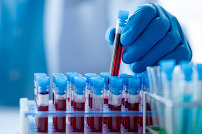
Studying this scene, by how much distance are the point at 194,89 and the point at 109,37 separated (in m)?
0.82

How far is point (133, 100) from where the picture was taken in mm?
1193

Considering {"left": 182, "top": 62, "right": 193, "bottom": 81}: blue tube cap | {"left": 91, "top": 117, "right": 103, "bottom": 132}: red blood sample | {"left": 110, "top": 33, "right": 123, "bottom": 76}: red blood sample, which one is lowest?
{"left": 91, "top": 117, "right": 103, "bottom": 132}: red blood sample

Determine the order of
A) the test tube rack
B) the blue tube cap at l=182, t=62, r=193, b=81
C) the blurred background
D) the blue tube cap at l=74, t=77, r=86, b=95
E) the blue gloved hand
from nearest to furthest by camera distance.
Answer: the blue tube cap at l=182, t=62, r=193, b=81 < the test tube rack < the blue tube cap at l=74, t=77, r=86, b=95 < the blue gloved hand < the blurred background

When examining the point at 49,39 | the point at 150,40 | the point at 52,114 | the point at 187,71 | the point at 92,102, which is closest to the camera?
the point at 187,71

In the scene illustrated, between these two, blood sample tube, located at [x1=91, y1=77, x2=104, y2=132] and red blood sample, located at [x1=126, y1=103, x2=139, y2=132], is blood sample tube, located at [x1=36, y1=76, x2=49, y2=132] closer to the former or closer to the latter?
blood sample tube, located at [x1=91, y1=77, x2=104, y2=132]

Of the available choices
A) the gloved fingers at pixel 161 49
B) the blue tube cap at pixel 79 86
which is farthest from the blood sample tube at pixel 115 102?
the gloved fingers at pixel 161 49

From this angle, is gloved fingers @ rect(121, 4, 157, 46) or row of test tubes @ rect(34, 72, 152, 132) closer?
row of test tubes @ rect(34, 72, 152, 132)

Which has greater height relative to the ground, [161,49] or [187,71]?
[161,49]

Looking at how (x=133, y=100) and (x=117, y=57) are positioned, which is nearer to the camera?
(x=133, y=100)

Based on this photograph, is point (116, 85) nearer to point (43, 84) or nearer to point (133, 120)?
point (133, 120)

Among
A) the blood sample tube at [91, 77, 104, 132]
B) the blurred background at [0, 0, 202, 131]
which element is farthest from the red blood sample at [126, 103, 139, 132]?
the blurred background at [0, 0, 202, 131]

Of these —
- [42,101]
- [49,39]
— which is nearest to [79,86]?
[42,101]

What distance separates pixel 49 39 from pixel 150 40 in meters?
1.55

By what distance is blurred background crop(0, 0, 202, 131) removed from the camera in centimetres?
260
